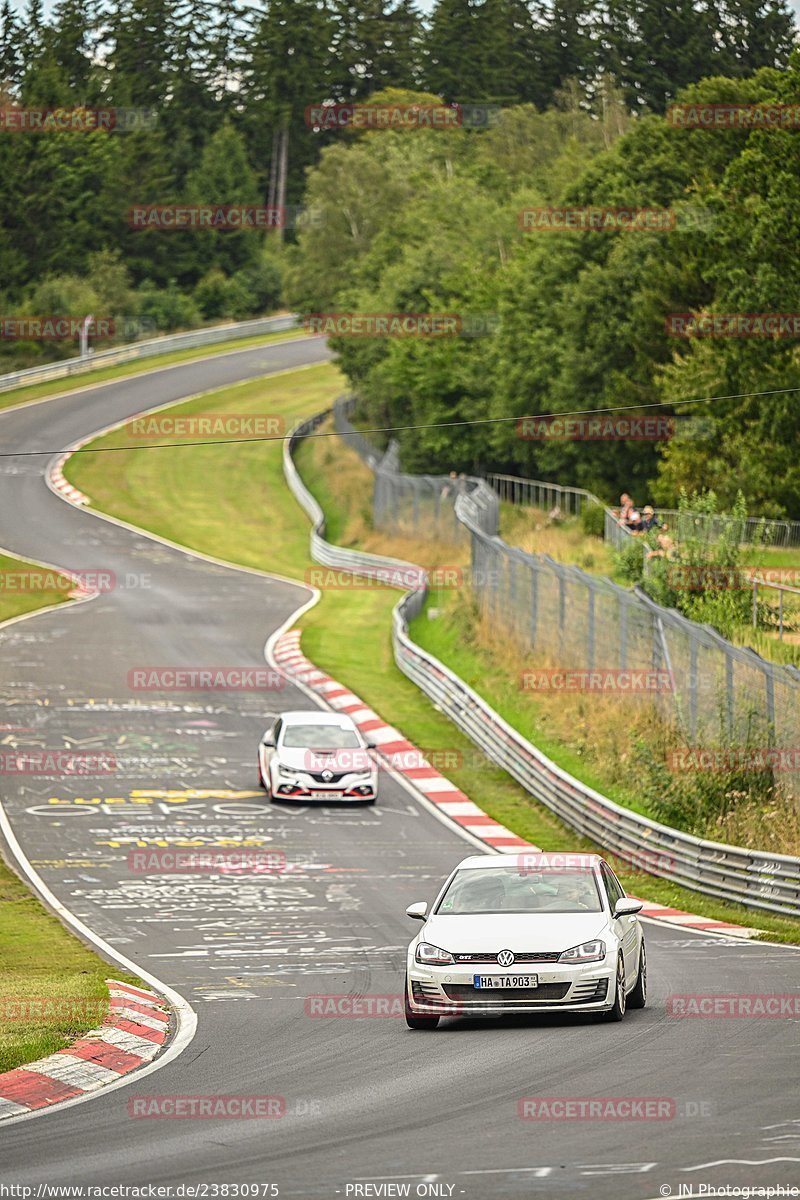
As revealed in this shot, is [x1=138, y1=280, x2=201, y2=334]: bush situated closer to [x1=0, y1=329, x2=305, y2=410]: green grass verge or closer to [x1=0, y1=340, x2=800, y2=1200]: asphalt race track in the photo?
[x1=0, y1=329, x2=305, y2=410]: green grass verge

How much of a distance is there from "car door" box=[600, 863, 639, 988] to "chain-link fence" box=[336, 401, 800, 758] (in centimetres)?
775

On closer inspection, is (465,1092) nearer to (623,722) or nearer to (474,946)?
(474,946)

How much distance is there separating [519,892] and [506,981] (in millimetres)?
1276

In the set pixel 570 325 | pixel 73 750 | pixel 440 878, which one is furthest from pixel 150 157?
pixel 440 878

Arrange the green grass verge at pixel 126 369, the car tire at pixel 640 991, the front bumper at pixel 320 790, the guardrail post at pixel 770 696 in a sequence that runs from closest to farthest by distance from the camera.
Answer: the car tire at pixel 640 991, the guardrail post at pixel 770 696, the front bumper at pixel 320 790, the green grass verge at pixel 126 369

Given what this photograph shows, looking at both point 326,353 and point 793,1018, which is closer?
point 793,1018

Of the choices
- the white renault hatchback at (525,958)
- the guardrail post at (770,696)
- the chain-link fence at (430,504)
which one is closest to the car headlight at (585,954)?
the white renault hatchback at (525,958)

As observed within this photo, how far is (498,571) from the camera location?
40688mm

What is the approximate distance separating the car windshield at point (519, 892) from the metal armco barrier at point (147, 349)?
7892cm

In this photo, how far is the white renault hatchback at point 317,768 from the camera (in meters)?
29.0

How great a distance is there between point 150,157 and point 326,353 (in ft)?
86.8

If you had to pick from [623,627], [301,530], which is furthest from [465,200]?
[623,627]

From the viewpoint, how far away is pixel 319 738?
29531mm

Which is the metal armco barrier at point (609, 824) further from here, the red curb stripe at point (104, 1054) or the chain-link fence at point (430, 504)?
the red curb stripe at point (104, 1054)
